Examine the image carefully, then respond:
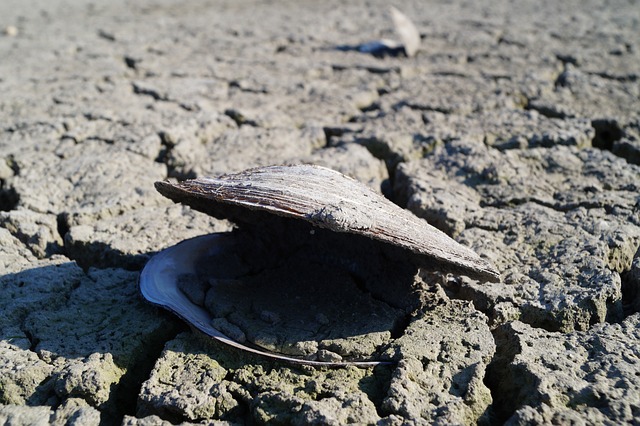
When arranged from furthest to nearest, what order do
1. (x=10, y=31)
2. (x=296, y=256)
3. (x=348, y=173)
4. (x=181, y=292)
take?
(x=10, y=31)
(x=348, y=173)
(x=296, y=256)
(x=181, y=292)

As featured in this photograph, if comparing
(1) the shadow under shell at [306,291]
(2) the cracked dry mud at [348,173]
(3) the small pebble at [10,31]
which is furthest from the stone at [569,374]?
(3) the small pebble at [10,31]

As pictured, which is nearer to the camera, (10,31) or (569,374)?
(569,374)

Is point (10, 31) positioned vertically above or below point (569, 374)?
below

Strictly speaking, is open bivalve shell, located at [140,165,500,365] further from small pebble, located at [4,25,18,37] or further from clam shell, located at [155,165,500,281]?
small pebble, located at [4,25,18,37]

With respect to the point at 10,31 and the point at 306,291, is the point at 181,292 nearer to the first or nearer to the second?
the point at 306,291

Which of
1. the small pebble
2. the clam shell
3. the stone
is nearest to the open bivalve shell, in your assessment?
the clam shell

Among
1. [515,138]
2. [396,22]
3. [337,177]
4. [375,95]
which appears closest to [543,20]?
[396,22]

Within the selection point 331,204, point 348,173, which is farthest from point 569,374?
point 348,173

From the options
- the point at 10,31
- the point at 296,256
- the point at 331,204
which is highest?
the point at 331,204
